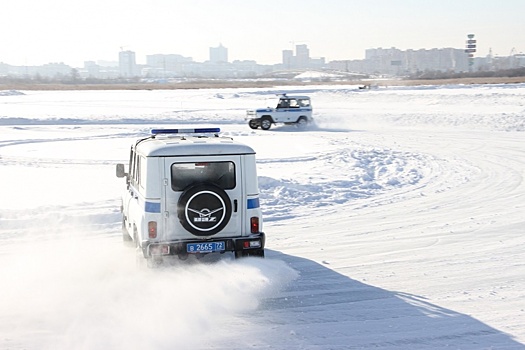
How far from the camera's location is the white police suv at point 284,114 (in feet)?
111

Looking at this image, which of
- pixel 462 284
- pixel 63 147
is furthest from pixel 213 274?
pixel 63 147

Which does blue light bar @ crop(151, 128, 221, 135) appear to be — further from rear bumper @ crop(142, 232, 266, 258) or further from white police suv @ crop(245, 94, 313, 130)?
white police suv @ crop(245, 94, 313, 130)

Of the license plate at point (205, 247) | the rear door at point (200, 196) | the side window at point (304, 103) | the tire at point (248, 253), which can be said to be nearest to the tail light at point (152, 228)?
the rear door at point (200, 196)

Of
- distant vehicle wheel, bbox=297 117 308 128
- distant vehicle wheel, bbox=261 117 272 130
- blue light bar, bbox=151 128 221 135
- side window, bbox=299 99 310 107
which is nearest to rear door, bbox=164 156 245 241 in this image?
blue light bar, bbox=151 128 221 135

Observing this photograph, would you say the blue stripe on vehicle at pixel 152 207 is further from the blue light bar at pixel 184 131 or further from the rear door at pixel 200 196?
the blue light bar at pixel 184 131

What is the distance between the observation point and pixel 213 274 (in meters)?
8.27

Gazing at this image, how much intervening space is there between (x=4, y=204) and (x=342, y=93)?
52.4m

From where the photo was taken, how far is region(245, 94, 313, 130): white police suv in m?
33.9

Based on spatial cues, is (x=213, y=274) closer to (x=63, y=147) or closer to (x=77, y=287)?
(x=77, y=287)

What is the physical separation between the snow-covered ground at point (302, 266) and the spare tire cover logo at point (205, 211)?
0.58 meters

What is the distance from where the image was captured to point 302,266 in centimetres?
955

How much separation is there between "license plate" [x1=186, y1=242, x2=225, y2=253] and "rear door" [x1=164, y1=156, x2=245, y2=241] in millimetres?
108

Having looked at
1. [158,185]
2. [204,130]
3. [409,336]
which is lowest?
[409,336]

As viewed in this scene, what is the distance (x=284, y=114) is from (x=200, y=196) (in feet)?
86.1
